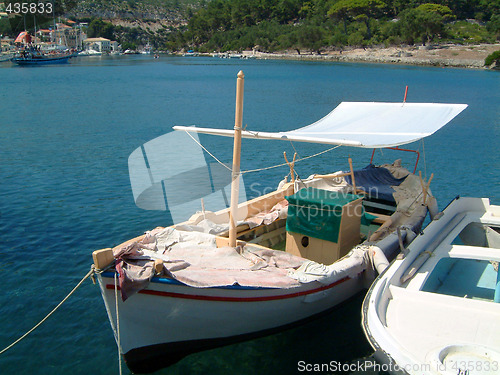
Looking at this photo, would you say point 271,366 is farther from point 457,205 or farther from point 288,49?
point 288,49

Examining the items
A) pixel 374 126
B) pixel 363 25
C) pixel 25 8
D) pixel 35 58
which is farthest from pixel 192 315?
pixel 25 8

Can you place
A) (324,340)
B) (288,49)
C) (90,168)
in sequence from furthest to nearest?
(288,49) → (90,168) → (324,340)

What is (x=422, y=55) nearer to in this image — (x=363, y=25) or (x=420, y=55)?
(x=420, y=55)

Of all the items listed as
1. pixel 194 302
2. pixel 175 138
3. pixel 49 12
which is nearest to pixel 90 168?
pixel 175 138

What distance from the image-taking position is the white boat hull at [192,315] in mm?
7797

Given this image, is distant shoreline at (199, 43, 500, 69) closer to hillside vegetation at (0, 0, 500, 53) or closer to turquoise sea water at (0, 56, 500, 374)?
hillside vegetation at (0, 0, 500, 53)

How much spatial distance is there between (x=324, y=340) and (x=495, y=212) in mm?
6505

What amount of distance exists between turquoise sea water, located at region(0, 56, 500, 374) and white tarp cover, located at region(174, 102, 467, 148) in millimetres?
2133

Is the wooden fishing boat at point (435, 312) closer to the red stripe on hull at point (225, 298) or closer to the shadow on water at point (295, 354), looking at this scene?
the red stripe on hull at point (225, 298)

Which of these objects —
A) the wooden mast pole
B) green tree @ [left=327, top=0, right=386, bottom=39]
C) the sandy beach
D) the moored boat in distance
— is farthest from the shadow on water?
green tree @ [left=327, top=0, right=386, bottom=39]

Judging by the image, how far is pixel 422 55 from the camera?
12019 centimetres

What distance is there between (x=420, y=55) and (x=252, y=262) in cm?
12611

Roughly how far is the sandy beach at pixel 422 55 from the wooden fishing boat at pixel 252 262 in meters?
105

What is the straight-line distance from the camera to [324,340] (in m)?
9.72
